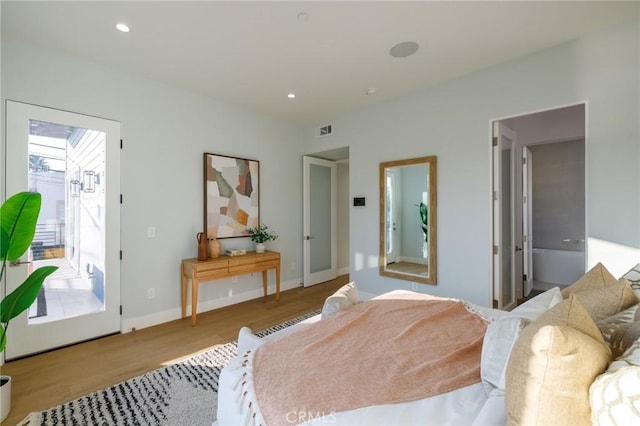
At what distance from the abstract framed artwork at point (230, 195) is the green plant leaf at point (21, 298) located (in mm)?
1941

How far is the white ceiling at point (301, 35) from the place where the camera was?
7.31ft

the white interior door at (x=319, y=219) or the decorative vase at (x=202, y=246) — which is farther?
the white interior door at (x=319, y=219)

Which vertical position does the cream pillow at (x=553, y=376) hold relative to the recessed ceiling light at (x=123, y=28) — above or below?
below

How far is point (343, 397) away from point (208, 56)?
10.4 ft

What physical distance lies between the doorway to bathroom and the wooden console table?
292 cm

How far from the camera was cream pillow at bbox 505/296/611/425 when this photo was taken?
31.6 inches

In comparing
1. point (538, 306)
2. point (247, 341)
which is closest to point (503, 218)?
point (538, 306)

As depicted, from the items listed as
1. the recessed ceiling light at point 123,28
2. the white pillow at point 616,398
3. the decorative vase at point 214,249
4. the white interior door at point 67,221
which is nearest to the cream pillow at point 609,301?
the white pillow at point 616,398

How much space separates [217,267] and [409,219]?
261 centimetres

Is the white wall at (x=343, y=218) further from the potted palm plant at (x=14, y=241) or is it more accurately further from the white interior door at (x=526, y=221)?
the potted palm plant at (x=14, y=241)

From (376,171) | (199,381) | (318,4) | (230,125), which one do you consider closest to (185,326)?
(199,381)

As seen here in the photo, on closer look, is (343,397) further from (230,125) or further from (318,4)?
(230,125)

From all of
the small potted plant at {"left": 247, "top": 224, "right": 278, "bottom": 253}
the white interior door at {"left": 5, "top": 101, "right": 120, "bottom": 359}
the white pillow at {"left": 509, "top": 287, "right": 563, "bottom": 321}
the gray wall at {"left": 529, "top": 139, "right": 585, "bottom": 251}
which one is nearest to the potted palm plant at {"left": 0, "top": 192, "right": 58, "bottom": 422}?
the white interior door at {"left": 5, "top": 101, "right": 120, "bottom": 359}

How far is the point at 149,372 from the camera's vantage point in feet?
7.92
